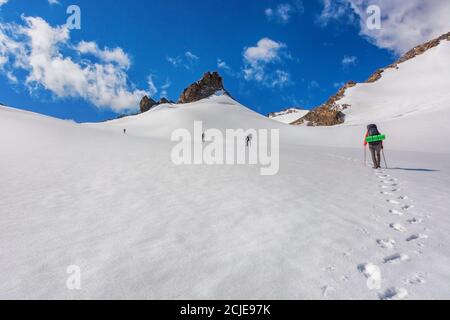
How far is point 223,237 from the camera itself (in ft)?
16.6

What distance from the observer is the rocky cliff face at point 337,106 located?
90875mm

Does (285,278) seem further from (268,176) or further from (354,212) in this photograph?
(268,176)

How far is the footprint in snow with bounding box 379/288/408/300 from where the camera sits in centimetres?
325

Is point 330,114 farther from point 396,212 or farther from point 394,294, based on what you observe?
point 394,294

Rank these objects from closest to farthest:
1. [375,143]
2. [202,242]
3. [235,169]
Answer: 1. [202,242]
2. [235,169]
3. [375,143]

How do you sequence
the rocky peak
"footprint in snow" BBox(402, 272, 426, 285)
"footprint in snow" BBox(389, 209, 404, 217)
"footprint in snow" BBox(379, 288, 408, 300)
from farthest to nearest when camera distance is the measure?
the rocky peak < "footprint in snow" BBox(389, 209, 404, 217) < "footprint in snow" BBox(402, 272, 426, 285) < "footprint in snow" BBox(379, 288, 408, 300)

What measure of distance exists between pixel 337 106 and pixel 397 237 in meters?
99.7

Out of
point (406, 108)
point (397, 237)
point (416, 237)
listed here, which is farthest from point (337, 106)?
point (397, 237)

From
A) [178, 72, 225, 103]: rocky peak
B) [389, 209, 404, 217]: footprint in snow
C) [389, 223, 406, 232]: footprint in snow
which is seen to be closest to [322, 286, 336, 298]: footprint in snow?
[389, 223, 406, 232]: footprint in snow

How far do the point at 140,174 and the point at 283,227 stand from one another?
7681 mm

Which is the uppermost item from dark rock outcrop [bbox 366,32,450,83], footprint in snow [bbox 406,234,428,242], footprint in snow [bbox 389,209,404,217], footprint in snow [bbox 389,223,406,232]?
dark rock outcrop [bbox 366,32,450,83]

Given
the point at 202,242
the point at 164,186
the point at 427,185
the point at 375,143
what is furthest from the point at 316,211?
the point at 375,143

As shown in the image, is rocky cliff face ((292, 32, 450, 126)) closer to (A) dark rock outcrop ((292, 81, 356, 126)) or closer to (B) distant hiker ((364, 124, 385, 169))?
(A) dark rock outcrop ((292, 81, 356, 126))
